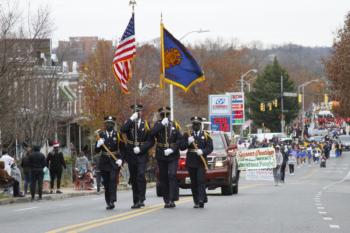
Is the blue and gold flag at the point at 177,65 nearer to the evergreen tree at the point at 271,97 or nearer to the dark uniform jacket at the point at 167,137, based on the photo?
the dark uniform jacket at the point at 167,137

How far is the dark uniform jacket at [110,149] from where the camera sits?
62.6 feet

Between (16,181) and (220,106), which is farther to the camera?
(220,106)

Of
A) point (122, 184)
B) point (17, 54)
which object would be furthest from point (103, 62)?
point (17, 54)

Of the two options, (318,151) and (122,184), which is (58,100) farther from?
(318,151)

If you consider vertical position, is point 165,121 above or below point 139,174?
above

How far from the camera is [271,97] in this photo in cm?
12769

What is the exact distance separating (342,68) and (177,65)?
2939 centimetres

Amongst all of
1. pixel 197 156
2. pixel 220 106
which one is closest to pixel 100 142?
pixel 197 156

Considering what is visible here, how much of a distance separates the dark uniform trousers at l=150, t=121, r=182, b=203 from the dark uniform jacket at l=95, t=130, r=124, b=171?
2.52 ft

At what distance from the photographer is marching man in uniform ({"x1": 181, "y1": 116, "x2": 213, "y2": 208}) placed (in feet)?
63.0

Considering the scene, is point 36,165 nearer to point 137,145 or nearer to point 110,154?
point 110,154

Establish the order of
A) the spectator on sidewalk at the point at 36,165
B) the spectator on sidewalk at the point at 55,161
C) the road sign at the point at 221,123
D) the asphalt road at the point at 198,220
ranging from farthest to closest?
1. the road sign at the point at 221,123
2. the spectator on sidewalk at the point at 55,161
3. the spectator on sidewalk at the point at 36,165
4. the asphalt road at the point at 198,220

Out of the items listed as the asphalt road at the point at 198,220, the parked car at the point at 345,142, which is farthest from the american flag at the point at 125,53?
the parked car at the point at 345,142

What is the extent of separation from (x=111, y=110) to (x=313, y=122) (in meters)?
127
